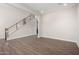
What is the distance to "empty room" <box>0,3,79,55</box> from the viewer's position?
2.91 meters

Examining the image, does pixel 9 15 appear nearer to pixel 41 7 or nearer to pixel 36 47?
pixel 41 7

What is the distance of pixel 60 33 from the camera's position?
134 inches

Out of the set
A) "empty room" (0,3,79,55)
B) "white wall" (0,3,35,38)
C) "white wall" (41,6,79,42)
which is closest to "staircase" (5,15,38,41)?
"empty room" (0,3,79,55)

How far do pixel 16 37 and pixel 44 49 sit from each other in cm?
79

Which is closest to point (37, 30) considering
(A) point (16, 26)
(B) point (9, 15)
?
(A) point (16, 26)

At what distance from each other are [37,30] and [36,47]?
481mm

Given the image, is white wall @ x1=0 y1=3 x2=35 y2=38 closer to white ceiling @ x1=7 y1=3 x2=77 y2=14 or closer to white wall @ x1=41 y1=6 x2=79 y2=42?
white ceiling @ x1=7 y1=3 x2=77 y2=14

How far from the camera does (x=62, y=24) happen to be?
3.72 meters

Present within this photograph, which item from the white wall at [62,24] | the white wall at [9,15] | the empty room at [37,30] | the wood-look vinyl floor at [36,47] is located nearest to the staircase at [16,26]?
the empty room at [37,30]

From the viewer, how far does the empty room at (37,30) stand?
291cm
